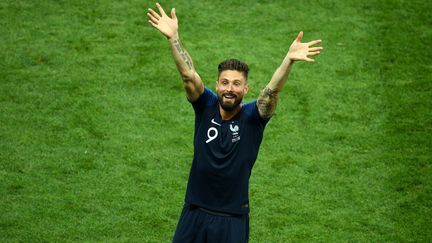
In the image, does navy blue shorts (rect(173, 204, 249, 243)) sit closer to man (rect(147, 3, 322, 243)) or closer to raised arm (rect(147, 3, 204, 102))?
man (rect(147, 3, 322, 243))

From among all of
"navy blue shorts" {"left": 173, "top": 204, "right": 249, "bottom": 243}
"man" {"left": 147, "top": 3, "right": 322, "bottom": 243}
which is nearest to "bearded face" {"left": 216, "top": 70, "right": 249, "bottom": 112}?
"man" {"left": 147, "top": 3, "right": 322, "bottom": 243}

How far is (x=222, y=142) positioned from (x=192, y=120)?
3.94 metres

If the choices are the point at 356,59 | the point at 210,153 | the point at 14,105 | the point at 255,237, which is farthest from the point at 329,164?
the point at 14,105

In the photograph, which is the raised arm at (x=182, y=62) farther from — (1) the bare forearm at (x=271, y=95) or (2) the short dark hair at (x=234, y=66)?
(1) the bare forearm at (x=271, y=95)

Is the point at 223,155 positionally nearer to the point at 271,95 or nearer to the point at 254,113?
the point at 254,113

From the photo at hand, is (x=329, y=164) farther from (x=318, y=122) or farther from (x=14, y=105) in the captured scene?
(x=14, y=105)

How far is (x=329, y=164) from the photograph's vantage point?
8836 millimetres

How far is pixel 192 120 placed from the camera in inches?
377

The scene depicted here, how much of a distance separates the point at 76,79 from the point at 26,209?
283cm

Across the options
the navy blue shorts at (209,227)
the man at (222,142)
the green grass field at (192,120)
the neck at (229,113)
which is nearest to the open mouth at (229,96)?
the man at (222,142)

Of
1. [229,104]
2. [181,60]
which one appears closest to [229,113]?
[229,104]

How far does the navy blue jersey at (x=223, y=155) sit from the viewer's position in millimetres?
5641

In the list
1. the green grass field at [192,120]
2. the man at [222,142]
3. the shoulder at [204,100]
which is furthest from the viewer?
the green grass field at [192,120]

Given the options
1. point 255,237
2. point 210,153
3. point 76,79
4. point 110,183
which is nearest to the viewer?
point 210,153
